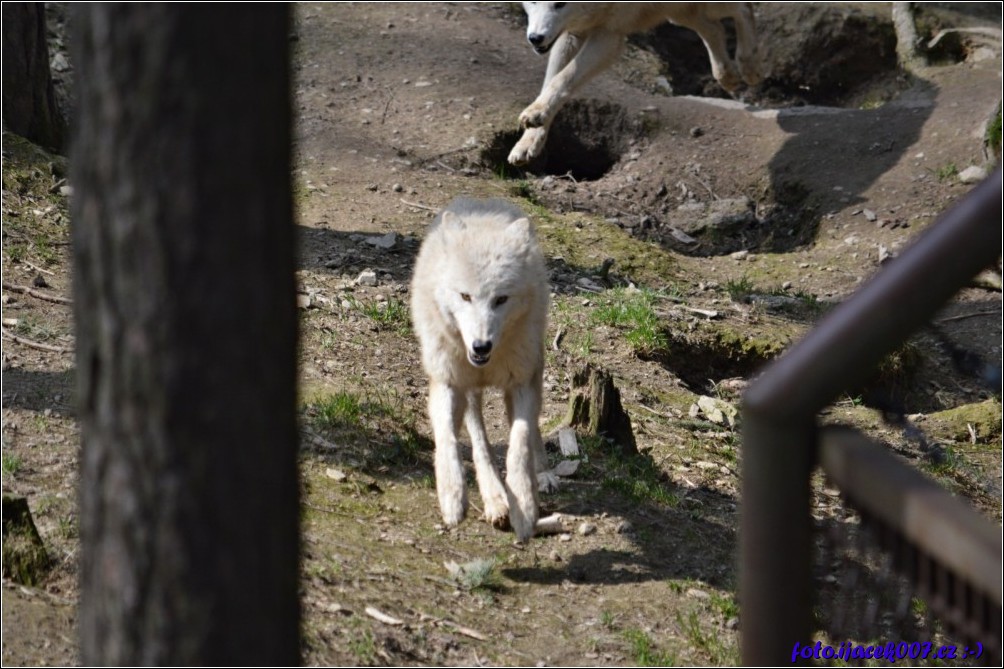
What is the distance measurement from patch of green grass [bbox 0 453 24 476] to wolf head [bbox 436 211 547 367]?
1.71 m

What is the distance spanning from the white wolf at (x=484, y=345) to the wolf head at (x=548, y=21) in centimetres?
482

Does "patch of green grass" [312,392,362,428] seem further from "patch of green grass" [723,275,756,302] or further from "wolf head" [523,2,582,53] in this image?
"wolf head" [523,2,582,53]

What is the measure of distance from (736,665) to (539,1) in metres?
7.10

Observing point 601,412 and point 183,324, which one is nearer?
point 183,324

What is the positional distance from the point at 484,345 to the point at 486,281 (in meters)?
0.28

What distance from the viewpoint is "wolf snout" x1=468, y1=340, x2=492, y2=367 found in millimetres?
4434

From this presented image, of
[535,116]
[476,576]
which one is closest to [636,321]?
[476,576]

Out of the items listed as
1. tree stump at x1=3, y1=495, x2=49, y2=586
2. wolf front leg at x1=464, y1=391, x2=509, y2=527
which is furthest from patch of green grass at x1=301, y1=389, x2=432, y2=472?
tree stump at x1=3, y1=495, x2=49, y2=586

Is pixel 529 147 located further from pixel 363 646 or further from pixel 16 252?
pixel 363 646

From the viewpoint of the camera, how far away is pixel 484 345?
4.43 meters

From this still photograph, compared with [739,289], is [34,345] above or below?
below

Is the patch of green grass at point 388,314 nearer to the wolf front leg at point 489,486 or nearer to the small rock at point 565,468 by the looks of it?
the small rock at point 565,468

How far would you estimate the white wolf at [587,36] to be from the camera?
948cm

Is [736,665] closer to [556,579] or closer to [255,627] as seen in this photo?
[556,579]
